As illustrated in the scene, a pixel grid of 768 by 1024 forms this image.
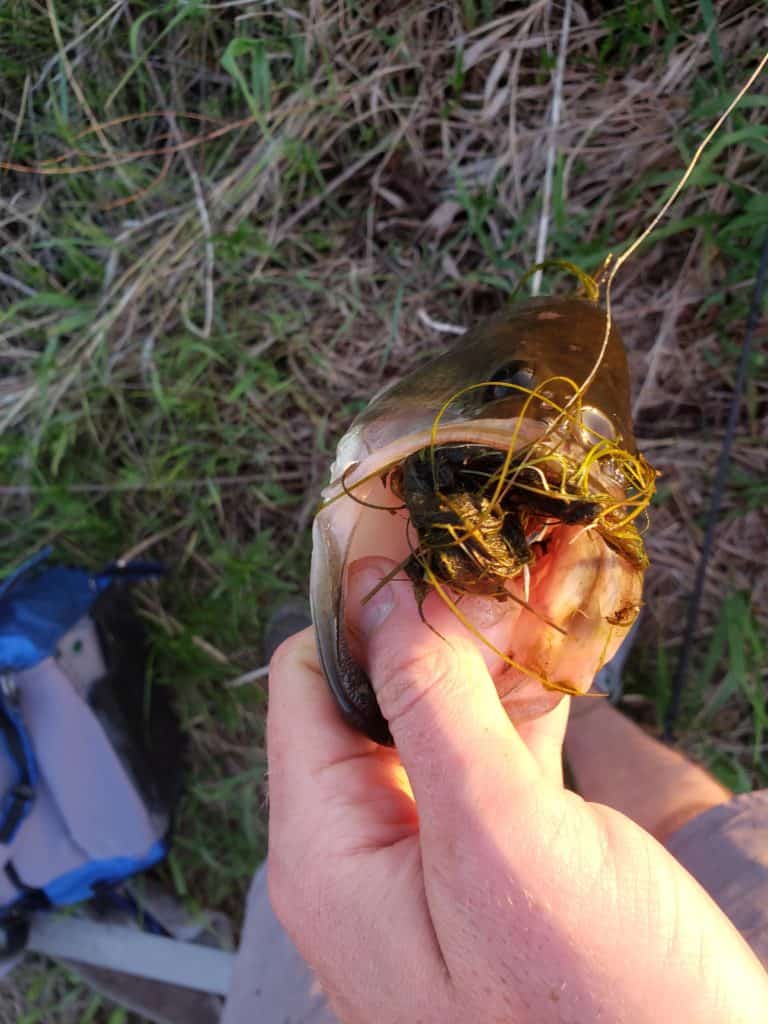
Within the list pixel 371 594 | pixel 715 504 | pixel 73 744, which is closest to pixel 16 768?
pixel 73 744

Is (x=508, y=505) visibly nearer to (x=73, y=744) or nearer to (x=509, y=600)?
(x=509, y=600)

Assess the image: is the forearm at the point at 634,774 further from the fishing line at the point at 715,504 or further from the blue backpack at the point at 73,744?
the blue backpack at the point at 73,744

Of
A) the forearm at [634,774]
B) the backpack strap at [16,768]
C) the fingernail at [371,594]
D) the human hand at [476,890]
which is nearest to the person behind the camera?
the human hand at [476,890]

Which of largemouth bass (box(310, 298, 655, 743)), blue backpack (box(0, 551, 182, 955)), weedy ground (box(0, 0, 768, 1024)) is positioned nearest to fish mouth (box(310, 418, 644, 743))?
largemouth bass (box(310, 298, 655, 743))

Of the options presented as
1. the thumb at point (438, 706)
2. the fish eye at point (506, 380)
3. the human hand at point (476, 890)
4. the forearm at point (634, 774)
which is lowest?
the forearm at point (634, 774)

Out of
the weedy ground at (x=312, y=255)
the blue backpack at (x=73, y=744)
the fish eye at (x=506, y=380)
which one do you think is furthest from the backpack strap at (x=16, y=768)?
the fish eye at (x=506, y=380)

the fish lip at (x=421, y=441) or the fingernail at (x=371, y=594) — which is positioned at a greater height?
the fish lip at (x=421, y=441)
